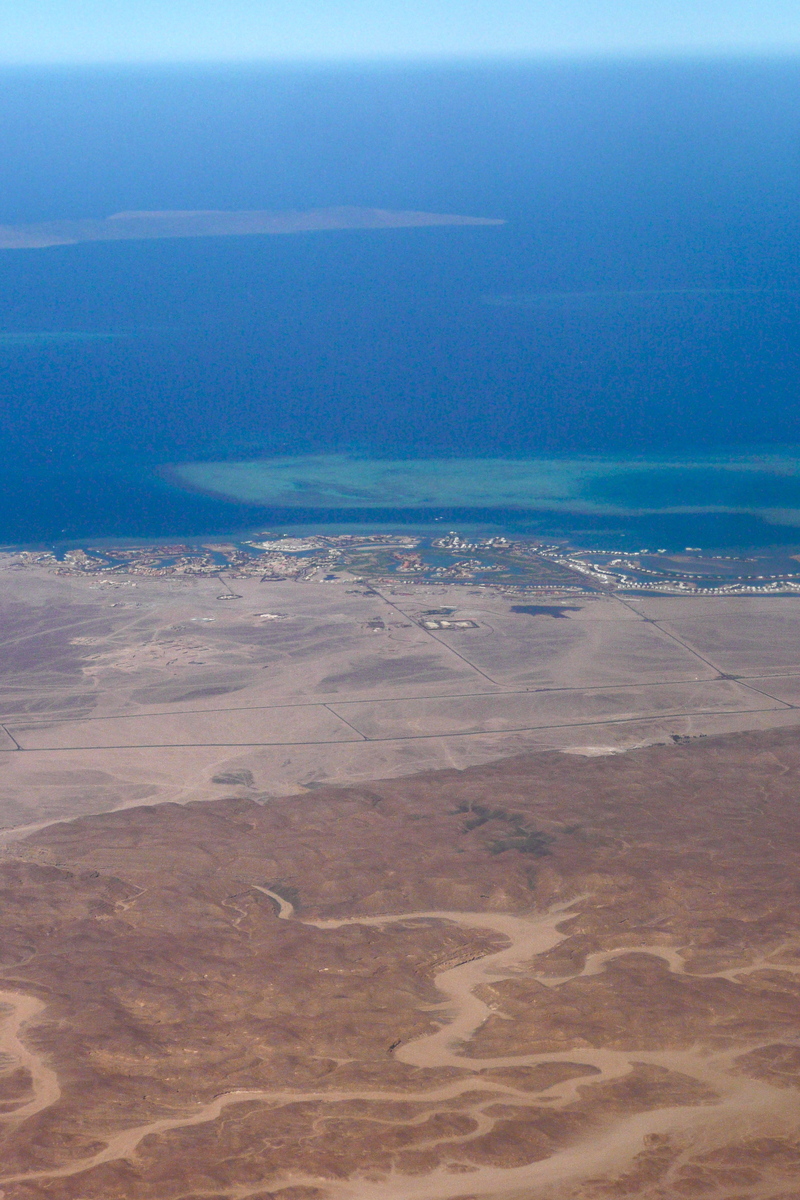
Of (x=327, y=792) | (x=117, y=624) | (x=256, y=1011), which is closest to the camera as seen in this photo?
(x=256, y=1011)

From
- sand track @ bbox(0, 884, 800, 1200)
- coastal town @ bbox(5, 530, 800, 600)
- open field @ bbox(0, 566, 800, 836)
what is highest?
coastal town @ bbox(5, 530, 800, 600)

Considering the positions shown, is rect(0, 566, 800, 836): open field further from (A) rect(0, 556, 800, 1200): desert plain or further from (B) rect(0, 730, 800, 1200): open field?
(B) rect(0, 730, 800, 1200): open field

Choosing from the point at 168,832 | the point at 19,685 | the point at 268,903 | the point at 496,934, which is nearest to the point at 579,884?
the point at 496,934

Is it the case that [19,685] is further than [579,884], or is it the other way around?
[19,685]

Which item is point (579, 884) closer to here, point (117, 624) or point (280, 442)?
point (117, 624)

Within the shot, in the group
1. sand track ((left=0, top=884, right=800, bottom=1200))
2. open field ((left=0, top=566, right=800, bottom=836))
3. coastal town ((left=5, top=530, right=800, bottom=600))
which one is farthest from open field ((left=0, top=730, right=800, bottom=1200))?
coastal town ((left=5, top=530, right=800, bottom=600))

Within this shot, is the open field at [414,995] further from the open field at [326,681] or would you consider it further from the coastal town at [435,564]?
the coastal town at [435,564]

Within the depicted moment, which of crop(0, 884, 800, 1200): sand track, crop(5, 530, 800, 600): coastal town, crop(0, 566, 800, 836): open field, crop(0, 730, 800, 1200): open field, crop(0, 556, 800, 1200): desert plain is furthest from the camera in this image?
crop(5, 530, 800, 600): coastal town
